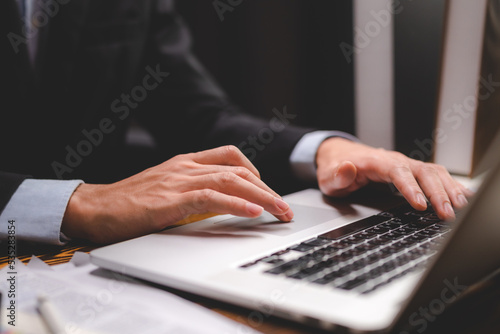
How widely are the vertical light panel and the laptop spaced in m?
0.51

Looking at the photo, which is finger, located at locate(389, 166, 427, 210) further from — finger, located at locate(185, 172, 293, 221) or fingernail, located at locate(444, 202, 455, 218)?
finger, located at locate(185, 172, 293, 221)

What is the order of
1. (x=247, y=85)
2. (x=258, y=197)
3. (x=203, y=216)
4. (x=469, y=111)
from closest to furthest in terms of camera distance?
1. (x=258, y=197)
2. (x=203, y=216)
3. (x=469, y=111)
4. (x=247, y=85)

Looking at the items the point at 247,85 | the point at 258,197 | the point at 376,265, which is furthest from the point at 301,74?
the point at 376,265

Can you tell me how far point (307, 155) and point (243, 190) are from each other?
31cm

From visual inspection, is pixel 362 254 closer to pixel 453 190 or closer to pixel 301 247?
pixel 301 247

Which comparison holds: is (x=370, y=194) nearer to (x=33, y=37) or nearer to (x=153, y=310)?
(x=153, y=310)

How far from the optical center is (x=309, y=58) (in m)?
1.42

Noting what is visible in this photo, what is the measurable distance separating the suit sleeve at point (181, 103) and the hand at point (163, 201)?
0.47 meters

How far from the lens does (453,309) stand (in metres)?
0.46

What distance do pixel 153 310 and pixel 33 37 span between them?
865 mm
